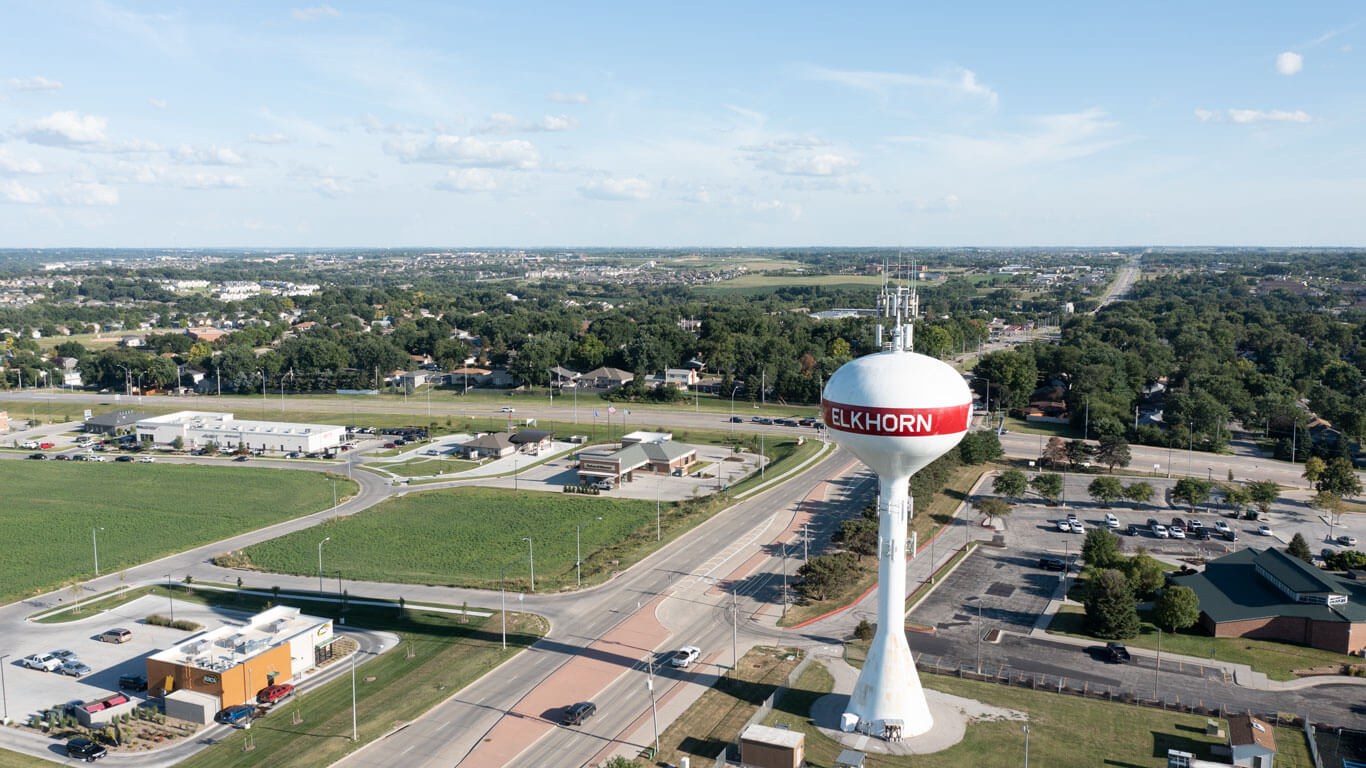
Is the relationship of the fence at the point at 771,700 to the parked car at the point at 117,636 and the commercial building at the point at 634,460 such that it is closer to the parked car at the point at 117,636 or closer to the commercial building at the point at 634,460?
the parked car at the point at 117,636

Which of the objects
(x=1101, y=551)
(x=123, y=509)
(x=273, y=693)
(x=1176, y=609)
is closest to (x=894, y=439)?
(x=1176, y=609)

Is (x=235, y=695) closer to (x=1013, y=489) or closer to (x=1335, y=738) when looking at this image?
(x=1335, y=738)

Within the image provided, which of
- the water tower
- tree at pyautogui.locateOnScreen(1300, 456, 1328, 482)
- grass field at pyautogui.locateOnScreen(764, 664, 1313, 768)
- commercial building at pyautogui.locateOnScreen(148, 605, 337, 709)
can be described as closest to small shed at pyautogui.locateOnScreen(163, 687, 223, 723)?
commercial building at pyautogui.locateOnScreen(148, 605, 337, 709)

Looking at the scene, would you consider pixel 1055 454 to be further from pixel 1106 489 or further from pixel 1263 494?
pixel 1263 494

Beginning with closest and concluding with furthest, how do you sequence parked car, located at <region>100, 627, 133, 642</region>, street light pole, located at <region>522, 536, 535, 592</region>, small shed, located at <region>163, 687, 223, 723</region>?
small shed, located at <region>163, 687, 223, 723</region> → parked car, located at <region>100, 627, 133, 642</region> → street light pole, located at <region>522, 536, 535, 592</region>

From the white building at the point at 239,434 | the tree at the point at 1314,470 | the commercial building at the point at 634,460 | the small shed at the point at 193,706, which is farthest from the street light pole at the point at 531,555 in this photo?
the tree at the point at 1314,470

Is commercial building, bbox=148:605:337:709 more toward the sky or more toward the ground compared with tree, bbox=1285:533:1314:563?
more toward the ground

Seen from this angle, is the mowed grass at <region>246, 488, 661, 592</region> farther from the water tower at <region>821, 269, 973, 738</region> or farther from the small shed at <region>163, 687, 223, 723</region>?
the water tower at <region>821, 269, 973, 738</region>
